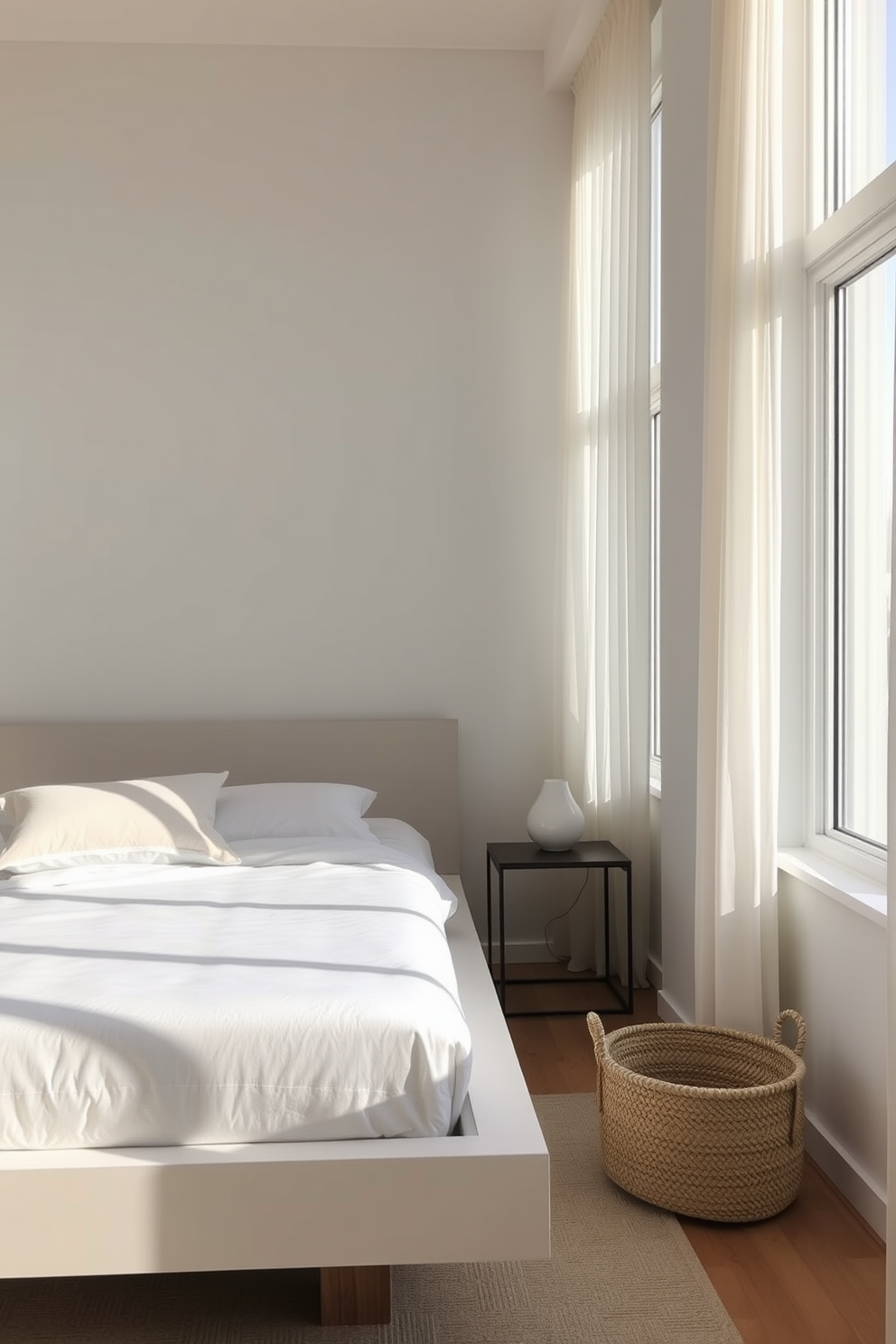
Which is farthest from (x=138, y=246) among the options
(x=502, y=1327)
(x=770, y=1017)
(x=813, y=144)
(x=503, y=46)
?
(x=502, y=1327)

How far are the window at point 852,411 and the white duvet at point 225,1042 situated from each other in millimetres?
981

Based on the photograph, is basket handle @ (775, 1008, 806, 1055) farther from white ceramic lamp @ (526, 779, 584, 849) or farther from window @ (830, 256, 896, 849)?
white ceramic lamp @ (526, 779, 584, 849)

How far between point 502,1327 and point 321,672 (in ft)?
7.98

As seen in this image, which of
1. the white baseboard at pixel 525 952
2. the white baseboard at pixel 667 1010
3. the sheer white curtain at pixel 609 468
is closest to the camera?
the white baseboard at pixel 667 1010

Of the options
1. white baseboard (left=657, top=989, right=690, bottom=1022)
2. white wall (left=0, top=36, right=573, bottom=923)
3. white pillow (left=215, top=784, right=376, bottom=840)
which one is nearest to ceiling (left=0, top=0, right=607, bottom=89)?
white wall (left=0, top=36, right=573, bottom=923)

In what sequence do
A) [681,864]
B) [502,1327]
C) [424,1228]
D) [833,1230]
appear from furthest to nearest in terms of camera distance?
[681,864] < [833,1230] < [502,1327] < [424,1228]

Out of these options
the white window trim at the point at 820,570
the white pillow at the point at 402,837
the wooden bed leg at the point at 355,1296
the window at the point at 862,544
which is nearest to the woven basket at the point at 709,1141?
the white window trim at the point at 820,570

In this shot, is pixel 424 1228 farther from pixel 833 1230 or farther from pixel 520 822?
pixel 520 822

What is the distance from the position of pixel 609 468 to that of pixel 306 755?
1360mm

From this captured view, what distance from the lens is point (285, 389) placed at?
4.00m

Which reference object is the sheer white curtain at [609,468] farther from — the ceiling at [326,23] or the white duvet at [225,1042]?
the white duvet at [225,1042]

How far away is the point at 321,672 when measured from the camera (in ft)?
13.2

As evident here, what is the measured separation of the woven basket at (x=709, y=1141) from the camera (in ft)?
7.22

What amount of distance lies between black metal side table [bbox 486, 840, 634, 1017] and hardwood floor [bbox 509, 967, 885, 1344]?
1094 mm
